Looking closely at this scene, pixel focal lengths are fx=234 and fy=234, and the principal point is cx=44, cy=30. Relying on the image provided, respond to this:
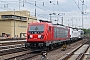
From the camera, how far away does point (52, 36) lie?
27.4m

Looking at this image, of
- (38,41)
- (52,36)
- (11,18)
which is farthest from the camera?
(11,18)

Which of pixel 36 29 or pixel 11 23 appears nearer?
pixel 36 29

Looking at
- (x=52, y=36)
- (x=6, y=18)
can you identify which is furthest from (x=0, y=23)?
(x=52, y=36)

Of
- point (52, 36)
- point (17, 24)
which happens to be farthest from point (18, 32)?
point (52, 36)

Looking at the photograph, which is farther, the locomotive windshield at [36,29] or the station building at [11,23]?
the station building at [11,23]

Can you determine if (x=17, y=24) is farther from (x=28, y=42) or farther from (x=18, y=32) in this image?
(x=28, y=42)

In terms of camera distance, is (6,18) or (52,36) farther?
(6,18)

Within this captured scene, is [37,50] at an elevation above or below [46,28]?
below

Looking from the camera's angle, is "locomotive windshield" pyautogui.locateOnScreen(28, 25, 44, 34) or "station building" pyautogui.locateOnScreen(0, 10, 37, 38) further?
"station building" pyautogui.locateOnScreen(0, 10, 37, 38)

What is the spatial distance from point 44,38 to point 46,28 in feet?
4.23

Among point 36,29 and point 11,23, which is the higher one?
point 36,29

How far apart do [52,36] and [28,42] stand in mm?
4514

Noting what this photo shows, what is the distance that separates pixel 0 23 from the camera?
101 m

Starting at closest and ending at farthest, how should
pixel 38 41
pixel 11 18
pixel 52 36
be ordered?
pixel 38 41
pixel 52 36
pixel 11 18
